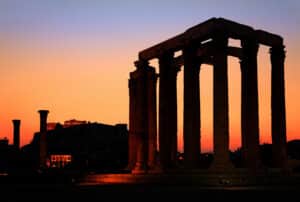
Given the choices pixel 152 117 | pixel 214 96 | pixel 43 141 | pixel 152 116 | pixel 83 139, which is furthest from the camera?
pixel 83 139

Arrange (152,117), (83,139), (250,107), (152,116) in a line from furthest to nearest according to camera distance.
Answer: (83,139), (152,116), (152,117), (250,107)

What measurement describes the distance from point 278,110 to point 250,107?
5.19 meters

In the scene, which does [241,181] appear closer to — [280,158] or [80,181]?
[280,158]

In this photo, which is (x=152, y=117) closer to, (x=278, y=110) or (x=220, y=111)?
(x=278, y=110)

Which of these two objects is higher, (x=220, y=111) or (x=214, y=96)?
(x=214, y=96)

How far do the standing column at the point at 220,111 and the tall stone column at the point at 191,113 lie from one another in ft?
16.9

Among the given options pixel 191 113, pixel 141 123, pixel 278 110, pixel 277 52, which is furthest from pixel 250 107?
pixel 141 123

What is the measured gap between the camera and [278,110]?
58469 millimetres

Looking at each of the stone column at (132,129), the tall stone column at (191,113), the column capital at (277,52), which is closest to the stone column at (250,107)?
the column capital at (277,52)

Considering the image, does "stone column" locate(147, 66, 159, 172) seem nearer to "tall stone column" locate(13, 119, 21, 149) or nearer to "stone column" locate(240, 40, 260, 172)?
"stone column" locate(240, 40, 260, 172)

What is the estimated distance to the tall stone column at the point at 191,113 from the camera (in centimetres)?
5559

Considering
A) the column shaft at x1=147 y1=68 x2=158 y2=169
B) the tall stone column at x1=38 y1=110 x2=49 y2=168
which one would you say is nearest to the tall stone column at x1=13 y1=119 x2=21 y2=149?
the tall stone column at x1=38 y1=110 x2=49 y2=168

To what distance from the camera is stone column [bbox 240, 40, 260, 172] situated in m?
53.8

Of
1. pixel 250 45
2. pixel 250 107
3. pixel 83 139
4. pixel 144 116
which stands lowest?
pixel 83 139
